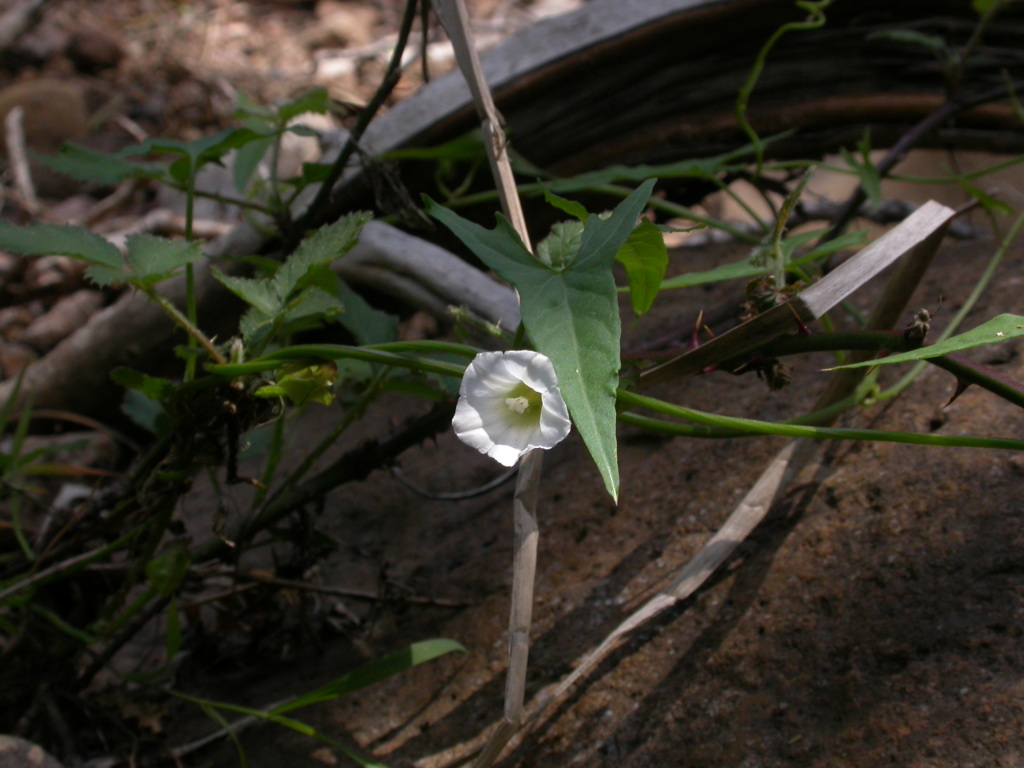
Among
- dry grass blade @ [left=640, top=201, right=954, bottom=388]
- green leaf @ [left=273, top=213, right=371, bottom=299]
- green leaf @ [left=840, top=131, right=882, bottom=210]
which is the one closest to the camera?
dry grass blade @ [left=640, top=201, right=954, bottom=388]

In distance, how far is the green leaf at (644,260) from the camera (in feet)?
2.30

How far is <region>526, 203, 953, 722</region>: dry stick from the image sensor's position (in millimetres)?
775

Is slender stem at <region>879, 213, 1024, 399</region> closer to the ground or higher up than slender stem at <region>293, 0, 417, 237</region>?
closer to the ground

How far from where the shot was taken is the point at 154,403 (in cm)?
125

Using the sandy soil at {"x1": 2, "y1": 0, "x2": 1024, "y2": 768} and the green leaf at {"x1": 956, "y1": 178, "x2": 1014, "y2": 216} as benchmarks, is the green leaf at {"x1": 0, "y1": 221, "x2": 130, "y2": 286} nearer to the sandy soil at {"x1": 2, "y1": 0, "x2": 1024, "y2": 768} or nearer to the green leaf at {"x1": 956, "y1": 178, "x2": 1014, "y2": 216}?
the sandy soil at {"x1": 2, "y1": 0, "x2": 1024, "y2": 768}

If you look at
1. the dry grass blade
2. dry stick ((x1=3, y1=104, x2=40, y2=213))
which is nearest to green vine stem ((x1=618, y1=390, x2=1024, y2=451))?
the dry grass blade

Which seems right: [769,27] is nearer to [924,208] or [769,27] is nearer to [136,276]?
[924,208]

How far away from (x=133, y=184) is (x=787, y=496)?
2.16m

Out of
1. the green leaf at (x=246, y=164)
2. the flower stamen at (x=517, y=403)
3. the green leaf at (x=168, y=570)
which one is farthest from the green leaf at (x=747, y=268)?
the green leaf at (x=246, y=164)

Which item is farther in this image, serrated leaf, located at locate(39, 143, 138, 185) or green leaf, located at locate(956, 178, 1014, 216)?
green leaf, located at locate(956, 178, 1014, 216)

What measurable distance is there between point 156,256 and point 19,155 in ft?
6.86

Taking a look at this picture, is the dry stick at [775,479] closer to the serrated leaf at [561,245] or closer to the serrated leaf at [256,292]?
the serrated leaf at [561,245]

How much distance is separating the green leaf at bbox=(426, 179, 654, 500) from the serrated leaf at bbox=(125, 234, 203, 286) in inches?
12.5

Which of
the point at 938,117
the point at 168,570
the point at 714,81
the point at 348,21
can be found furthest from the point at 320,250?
the point at 348,21
